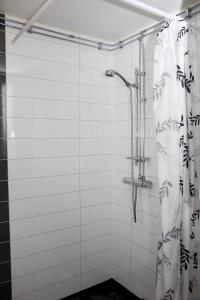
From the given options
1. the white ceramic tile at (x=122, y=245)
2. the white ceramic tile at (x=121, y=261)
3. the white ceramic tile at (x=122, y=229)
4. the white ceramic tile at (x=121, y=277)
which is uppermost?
the white ceramic tile at (x=122, y=229)

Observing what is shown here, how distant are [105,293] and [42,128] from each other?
1682 mm

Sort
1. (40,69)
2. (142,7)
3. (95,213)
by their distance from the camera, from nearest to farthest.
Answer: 1. (142,7)
2. (40,69)
3. (95,213)

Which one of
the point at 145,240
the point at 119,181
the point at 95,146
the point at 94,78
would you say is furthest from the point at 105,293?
the point at 94,78

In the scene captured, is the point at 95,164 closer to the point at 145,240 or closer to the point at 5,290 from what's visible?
the point at 145,240

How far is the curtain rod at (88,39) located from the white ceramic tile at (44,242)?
1730 millimetres

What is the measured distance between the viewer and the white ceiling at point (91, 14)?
1803 mm

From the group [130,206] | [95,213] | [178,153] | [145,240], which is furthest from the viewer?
[95,213]

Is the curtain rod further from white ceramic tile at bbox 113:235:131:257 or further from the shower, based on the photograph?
white ceramic tile at bbox 113:235:131:257

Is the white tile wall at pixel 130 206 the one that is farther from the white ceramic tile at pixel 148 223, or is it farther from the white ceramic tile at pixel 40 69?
the white ceramic tile at pixel 40 69

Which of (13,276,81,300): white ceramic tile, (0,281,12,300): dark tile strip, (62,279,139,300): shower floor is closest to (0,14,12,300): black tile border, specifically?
(0,281,12,300): dark tile strip

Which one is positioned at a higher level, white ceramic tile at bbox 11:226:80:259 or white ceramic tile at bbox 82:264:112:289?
white ceramic tile at bbox 11:226:80:259

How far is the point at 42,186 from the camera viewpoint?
2.15 meters

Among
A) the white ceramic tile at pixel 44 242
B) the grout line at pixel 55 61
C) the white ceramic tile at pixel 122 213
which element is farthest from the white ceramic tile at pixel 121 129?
the white ceramic tile at pixel 44 242

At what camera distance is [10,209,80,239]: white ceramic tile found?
2.04 m
